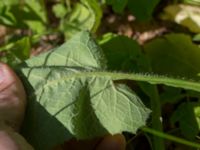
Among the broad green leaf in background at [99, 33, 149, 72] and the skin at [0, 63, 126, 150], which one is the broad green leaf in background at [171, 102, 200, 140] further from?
the skin at [0, 63, 126, 150]

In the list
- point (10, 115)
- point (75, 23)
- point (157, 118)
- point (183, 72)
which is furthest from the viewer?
point (75, 23)

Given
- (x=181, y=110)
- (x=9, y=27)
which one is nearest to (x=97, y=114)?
(x=181, y=110)

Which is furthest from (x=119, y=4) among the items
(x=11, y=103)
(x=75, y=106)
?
(x=11, y=103)

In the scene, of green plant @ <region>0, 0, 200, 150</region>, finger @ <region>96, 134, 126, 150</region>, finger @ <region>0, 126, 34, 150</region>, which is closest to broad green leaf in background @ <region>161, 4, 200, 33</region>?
green plant @ <region>0, 0, 200, 150</region>

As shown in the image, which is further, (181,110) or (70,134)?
(181,110)

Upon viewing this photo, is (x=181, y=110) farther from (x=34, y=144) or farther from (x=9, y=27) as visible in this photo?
(x=9, y=27)

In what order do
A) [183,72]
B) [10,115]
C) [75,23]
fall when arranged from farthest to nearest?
[75,23]
[183,72]
[10,115]

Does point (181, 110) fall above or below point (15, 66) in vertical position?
below
